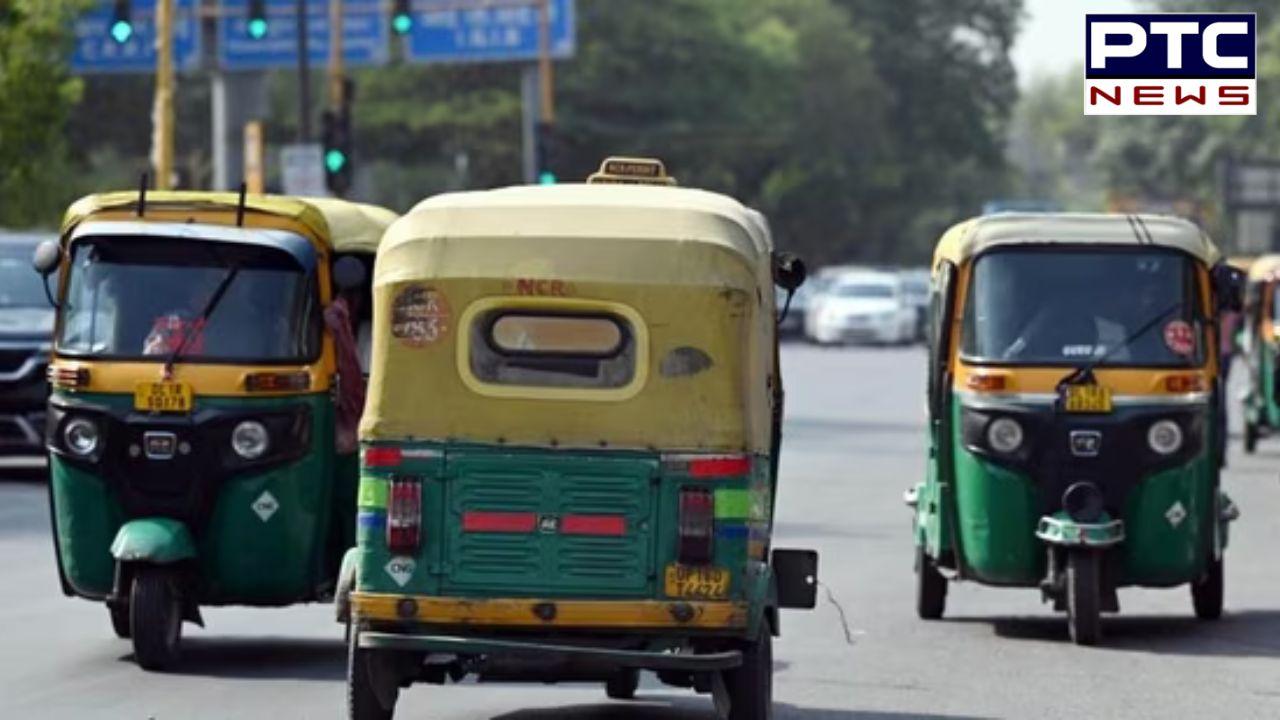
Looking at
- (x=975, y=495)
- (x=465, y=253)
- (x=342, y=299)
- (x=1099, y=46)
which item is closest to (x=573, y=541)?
(x=465, y=253)

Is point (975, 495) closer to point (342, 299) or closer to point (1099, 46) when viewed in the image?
point (342, 299)

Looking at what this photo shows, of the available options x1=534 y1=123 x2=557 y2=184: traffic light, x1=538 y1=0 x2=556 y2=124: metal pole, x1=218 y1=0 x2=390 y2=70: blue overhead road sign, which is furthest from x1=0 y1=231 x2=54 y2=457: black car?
x1=534 y1=123 x2=557 y2=184: traffic light

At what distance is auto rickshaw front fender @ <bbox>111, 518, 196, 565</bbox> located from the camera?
14516mm

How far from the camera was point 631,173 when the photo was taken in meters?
13.9

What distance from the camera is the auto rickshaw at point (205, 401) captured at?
48.9 feet

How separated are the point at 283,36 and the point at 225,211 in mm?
36354

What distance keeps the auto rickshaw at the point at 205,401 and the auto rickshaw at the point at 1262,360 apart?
18854mm

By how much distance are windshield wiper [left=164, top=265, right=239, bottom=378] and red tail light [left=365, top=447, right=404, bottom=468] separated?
3229mm

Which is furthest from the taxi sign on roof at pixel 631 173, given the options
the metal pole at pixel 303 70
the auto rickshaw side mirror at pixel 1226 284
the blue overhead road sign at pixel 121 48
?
the blue overhead road sign at pixel 121 48

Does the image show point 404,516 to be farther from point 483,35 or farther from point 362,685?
point 483,35

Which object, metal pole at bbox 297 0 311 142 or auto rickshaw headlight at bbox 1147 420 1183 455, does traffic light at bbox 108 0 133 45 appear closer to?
metal pole at bbox 297 0 311 142

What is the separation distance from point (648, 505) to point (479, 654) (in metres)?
0.79

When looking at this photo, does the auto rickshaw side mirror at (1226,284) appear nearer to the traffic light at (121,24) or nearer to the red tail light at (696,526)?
the red tail light at (696,526)

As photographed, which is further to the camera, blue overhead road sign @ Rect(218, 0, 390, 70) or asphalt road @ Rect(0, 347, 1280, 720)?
blue overhead road sign @ Rect(218, 0, 390, 70)
